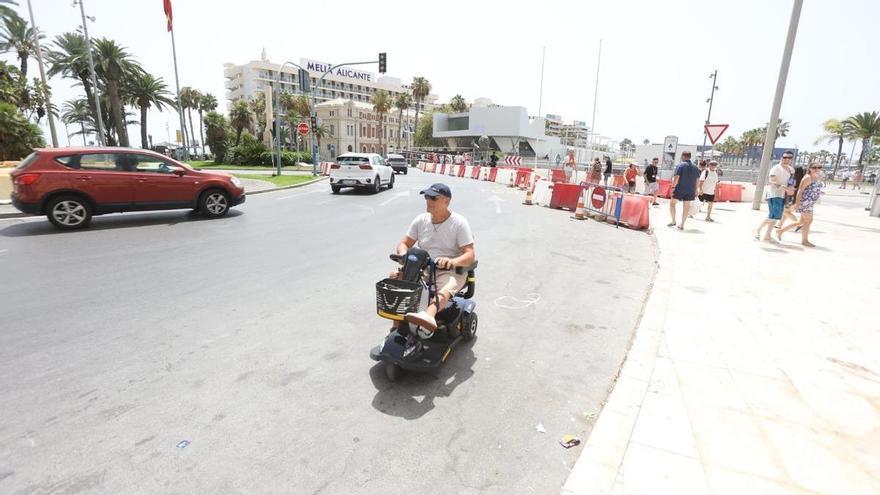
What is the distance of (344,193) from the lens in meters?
18.1

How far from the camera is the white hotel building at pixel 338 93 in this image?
85.0 metres

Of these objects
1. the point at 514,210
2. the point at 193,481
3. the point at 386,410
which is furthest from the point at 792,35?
the point at 193,481

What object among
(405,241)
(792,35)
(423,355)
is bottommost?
(423,355)

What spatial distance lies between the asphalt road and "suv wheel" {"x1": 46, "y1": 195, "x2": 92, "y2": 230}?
1646mm

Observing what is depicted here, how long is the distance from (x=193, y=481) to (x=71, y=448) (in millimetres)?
935

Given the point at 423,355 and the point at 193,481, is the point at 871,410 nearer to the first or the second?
the point at 423,355

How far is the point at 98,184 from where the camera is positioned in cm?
928

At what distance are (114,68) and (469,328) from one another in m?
54.3

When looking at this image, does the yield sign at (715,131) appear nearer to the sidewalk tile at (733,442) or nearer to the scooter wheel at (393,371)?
the sidewalk tile at (733,442)

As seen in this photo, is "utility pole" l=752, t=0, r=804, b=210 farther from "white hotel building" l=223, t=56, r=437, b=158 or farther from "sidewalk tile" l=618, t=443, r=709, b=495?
"white hotel building" l=223, t=56, r=437, b=158

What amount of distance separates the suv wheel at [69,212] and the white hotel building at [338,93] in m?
67.4

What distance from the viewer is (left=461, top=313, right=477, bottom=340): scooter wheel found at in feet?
13.4

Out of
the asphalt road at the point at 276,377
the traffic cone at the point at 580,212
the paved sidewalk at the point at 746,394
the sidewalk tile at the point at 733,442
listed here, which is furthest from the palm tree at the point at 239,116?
the sidewalk tile at the point at 733,442

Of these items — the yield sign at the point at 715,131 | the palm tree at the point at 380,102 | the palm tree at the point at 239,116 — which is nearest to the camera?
the yield sign at the point at 715,131
